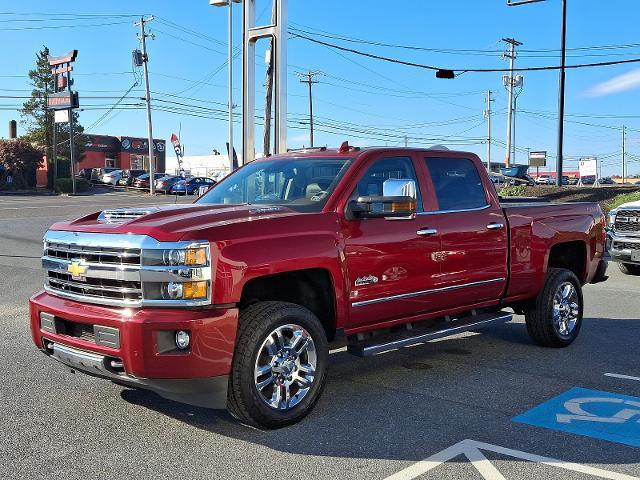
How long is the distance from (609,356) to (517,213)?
1.67 meters

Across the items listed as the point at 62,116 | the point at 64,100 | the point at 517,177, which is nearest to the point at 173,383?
the point at 517,177

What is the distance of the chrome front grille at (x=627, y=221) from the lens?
1219 cm

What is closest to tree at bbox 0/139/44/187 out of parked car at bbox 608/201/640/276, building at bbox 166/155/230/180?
building at bbox 166/155/230/180

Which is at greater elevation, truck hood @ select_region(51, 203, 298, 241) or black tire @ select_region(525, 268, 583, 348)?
truck hood @ select_region(51, 203, 298, 241)

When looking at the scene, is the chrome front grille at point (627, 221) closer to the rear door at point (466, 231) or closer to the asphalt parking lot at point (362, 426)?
the asphalt parking lot at point (362, 426)

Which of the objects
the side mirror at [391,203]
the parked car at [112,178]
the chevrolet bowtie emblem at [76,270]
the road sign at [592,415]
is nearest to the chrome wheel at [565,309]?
the road sign at [592,415]

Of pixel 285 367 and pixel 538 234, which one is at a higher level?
pixel 538 234

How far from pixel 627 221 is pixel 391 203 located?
894 centimetres

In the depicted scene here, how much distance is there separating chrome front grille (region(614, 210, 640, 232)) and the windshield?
853 cm

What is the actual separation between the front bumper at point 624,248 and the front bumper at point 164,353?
991 cm

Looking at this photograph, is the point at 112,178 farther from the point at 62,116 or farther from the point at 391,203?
the point at 391,203

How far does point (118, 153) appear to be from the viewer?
280ft

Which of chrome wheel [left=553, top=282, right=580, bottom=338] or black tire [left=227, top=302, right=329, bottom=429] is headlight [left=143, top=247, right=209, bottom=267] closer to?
black tire [left=227, top=302, right=329, bottom=429]

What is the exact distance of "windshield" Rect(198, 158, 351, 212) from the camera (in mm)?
5336
